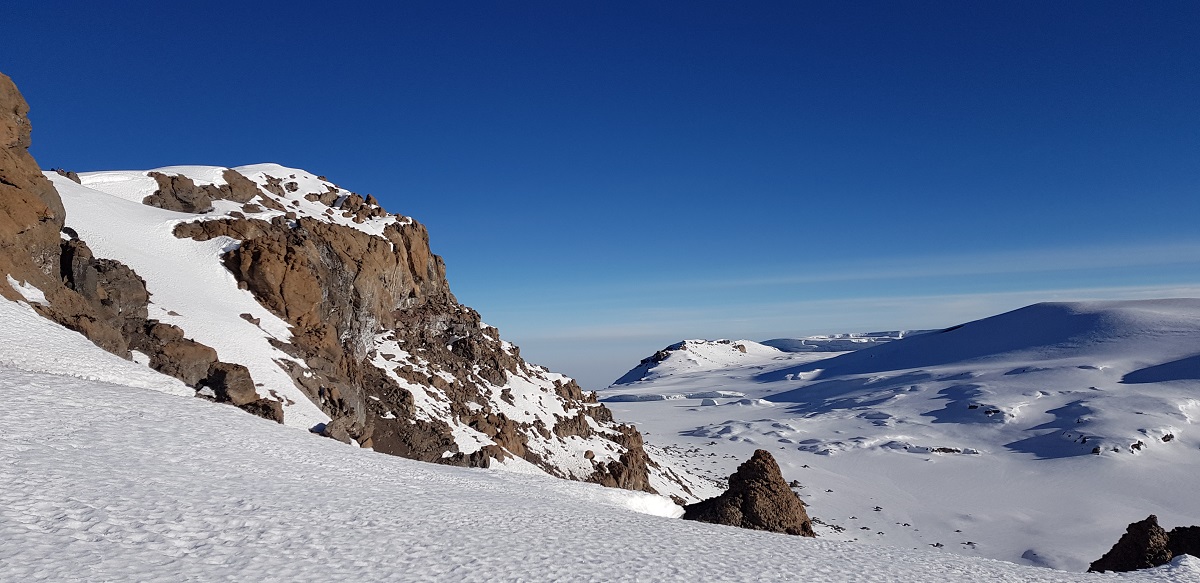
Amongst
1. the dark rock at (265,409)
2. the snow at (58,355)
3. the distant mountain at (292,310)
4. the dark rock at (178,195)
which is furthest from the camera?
the dark rock at (178,195)

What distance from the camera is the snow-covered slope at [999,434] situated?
139 feet

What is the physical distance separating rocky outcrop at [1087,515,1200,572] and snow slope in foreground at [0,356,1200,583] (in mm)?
2274

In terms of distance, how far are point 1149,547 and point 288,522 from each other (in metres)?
21.8

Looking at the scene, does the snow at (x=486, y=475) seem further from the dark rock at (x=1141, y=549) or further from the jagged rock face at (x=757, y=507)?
the dark rock at (x=1141, y=549)

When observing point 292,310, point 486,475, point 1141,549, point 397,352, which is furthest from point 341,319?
point 1141,549

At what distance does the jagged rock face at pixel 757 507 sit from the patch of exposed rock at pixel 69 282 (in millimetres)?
15135

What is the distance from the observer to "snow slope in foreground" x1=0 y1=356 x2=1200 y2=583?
7996 millimetres

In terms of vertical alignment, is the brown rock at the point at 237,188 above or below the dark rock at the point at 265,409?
above

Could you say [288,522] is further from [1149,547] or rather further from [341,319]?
[341,319]

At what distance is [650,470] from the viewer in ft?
153

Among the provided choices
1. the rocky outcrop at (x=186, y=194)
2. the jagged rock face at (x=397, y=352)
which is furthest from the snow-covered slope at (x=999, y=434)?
the rocky outcrop at (x=186, y=194)

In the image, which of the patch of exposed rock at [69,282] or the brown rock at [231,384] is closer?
the patch of exposed rock at [69,282]

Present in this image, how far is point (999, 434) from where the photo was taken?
67.6 metres

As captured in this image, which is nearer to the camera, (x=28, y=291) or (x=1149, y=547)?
(x=1149, y=547)
